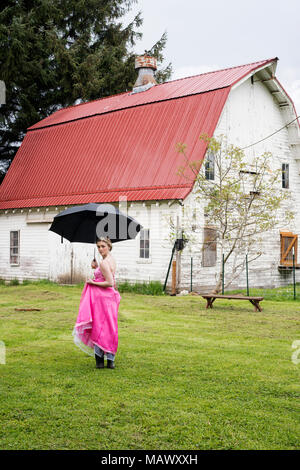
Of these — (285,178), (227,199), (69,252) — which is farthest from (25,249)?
(285,178)

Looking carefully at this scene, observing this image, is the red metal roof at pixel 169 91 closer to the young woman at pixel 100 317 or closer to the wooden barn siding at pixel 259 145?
the wooden barn siding at pixel 259 145

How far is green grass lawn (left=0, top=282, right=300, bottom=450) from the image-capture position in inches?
195

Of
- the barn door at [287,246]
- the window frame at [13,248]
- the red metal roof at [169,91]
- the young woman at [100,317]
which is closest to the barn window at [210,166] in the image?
the red metal roof at [169,91]

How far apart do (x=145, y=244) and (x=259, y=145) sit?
18.9ft

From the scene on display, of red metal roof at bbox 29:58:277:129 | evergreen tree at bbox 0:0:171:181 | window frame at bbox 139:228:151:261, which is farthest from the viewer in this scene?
evergreen tree at bbox 0:0:171:181

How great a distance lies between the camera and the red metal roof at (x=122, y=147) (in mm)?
17984

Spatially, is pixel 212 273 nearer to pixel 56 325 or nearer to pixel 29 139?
pixel 56 325

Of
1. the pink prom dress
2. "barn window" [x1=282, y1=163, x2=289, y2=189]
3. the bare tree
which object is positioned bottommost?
the pink prom dress

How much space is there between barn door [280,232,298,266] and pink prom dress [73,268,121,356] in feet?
47.6

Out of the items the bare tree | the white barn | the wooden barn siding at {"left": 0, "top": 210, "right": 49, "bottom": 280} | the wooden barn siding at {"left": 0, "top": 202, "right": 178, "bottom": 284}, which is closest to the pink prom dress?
the bare tree

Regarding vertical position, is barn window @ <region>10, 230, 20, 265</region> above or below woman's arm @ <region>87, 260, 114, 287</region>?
above

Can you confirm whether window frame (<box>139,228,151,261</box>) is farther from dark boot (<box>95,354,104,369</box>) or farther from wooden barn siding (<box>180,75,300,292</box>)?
dark boot (<box>95,354,104,369</box>)
